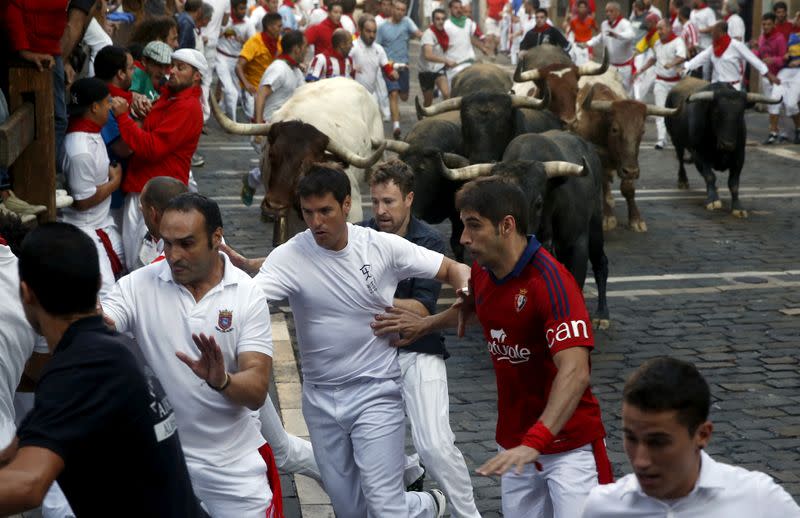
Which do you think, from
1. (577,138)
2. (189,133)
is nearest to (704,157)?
(577,138)

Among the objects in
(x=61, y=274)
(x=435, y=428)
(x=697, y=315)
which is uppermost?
(x=61, y=274)

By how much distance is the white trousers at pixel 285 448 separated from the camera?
6.62m

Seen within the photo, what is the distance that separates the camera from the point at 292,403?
8.84 meters

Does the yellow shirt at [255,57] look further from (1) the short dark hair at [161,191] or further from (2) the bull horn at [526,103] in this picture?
(1) the short dark hair at [161,191]

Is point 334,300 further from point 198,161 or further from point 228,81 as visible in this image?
point 228,81

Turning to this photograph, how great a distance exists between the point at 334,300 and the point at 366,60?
14730 millimetres

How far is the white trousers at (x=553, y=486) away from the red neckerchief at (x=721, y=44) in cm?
1865

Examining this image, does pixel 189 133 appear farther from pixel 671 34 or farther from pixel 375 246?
pixel 671 34

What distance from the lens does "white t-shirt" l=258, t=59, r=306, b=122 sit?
15484 millimetres

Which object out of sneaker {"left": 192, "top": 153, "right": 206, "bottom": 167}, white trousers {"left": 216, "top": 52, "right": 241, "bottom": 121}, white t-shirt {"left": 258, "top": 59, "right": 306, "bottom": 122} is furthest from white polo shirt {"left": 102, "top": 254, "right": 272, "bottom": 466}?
white trousers {"left": 216, "top": 52, "right": 241, "bottom": 121}

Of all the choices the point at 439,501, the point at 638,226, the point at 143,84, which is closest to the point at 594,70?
the point at 638,226

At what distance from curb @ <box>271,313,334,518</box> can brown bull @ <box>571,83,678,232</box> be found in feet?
18.6

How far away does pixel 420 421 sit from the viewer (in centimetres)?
654

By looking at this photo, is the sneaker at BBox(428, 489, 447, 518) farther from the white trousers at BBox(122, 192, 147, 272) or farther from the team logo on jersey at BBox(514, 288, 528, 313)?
the white trousers at BBox(122, 192, 147, 272)
